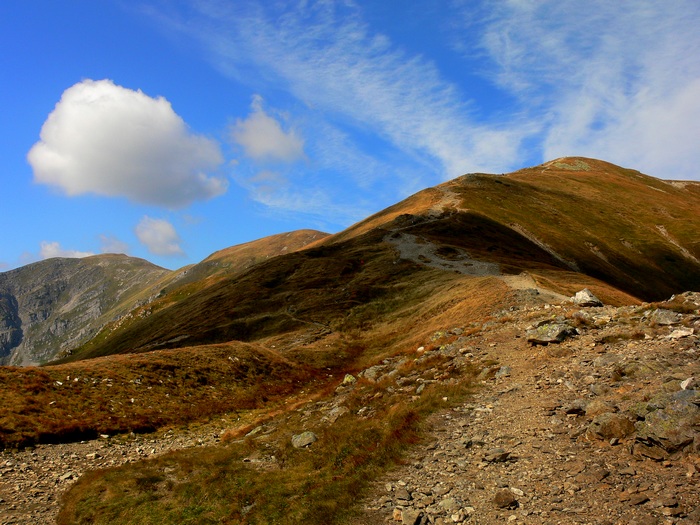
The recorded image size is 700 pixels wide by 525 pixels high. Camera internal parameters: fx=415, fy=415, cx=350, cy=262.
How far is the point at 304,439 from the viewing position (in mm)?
18984

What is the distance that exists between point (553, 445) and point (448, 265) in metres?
65.6

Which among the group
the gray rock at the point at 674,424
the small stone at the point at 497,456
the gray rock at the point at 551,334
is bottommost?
the small stone at the point at 497,456

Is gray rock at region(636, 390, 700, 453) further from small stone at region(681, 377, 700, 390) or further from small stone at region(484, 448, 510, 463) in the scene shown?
small stone at region(484, 448, 510, 463)

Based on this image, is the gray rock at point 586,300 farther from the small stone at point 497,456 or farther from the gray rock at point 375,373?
the small stone at point 497,456

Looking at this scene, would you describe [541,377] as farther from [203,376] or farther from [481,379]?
[203,376]

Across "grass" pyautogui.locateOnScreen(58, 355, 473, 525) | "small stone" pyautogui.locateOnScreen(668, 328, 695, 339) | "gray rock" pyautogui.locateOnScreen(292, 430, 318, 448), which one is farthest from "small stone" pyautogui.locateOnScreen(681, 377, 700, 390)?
"gray rock" pyautogui.locateOnScreen(292, 430, 318, 448)

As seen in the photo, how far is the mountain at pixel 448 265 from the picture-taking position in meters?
64.1

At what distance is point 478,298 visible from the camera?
145 feet

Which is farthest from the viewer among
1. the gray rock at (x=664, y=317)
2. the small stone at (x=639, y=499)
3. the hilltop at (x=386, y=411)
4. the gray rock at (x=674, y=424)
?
the gray rock at (x=664, y=317)

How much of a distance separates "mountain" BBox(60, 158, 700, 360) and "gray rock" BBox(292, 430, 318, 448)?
31405 mm

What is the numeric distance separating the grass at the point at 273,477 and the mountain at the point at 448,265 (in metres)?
31.2

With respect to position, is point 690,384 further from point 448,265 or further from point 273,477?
point 448,265

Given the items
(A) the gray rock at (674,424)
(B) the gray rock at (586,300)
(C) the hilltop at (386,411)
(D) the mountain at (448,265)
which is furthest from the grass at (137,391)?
(A) the gray rock at (674,424)

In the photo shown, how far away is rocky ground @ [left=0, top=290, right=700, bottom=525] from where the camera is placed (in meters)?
10.1
